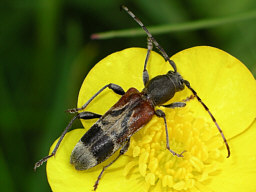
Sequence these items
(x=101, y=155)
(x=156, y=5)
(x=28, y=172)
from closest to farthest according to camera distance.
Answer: (x=101, y=155) → (x=28, y=172) → (x=156, y=5)

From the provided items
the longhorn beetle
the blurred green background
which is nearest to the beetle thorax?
the longhorn beetle

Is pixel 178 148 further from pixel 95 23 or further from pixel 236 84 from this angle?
pixel 95 23

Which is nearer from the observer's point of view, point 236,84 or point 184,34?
point 236,84

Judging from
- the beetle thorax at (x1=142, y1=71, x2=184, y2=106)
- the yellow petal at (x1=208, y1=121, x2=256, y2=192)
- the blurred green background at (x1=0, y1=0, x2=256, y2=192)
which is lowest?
the yellow petal at (x1=208, y1=121, x2=256, y2=192)

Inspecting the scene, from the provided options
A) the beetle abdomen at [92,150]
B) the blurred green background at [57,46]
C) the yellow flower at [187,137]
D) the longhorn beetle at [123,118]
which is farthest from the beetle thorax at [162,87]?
the blurred green background at [57,46]

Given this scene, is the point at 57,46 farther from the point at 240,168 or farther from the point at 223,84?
the point at 240,168

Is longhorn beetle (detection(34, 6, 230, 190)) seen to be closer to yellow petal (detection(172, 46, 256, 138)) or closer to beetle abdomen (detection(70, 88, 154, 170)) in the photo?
beetle abdomen (detection(70, 88, 154, 170))

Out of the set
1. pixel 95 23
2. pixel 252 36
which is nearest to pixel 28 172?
pixel 95 23

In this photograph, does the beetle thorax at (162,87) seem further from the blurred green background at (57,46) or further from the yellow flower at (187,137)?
the blurred green background at (57,46)
